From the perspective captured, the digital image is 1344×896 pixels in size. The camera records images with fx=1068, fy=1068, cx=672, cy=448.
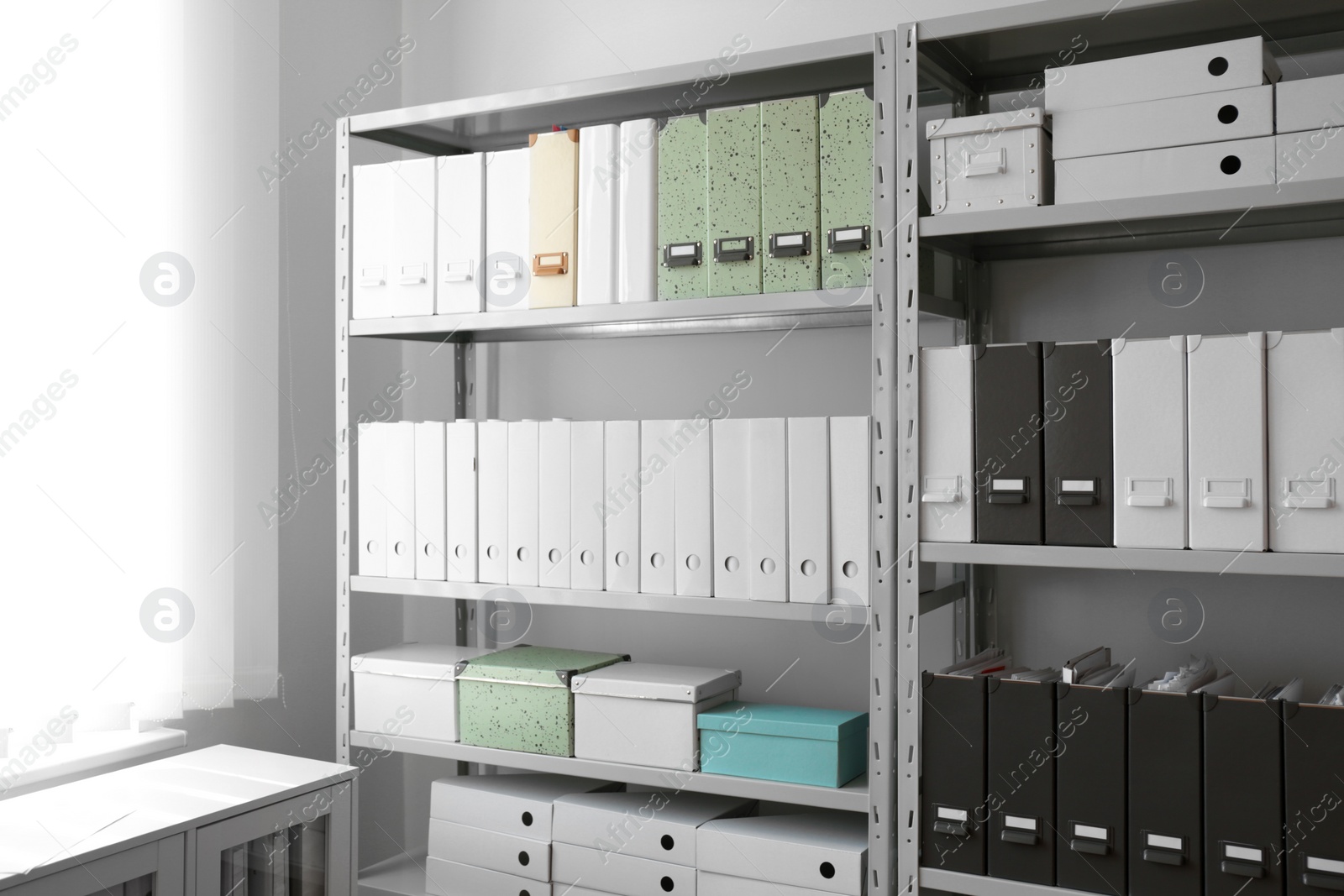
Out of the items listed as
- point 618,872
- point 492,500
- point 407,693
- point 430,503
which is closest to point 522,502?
point 492,500

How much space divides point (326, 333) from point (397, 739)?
95 centimetres

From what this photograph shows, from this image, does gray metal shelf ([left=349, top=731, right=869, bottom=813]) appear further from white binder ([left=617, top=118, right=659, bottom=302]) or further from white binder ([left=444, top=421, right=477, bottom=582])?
white binder ([left=617, top=118, right=659, bottom=302])

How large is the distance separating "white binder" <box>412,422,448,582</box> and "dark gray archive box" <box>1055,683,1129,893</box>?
111 centimetres

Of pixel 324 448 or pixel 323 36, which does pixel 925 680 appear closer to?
pixel 324 448

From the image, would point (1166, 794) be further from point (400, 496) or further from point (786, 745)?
point (400, 496)

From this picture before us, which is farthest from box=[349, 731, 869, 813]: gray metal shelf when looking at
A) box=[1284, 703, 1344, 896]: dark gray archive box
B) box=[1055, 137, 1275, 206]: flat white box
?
box=[1055, 137, 1275, 206]: flat white box

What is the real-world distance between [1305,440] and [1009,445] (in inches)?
14.5

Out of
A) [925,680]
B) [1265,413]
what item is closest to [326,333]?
[925,680]

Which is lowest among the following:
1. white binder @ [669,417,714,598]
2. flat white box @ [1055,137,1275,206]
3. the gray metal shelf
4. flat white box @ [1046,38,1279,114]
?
the gray metal shelf

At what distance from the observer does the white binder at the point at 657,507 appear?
71.3 inches

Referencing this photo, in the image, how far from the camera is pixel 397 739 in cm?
205

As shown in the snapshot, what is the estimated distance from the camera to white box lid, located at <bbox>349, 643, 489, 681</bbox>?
79.7 inches

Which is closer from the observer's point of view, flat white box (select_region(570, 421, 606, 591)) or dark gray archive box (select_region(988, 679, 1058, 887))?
dark gray archive box (select_region(988, 679, 1058, 887))

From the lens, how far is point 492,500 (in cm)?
196
